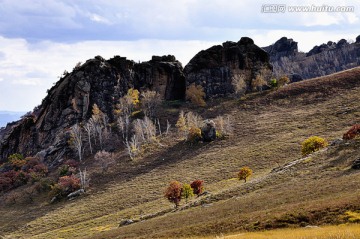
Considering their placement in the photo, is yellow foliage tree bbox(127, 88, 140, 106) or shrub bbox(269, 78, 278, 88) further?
shrub bbox(269, 78, 278, 88)

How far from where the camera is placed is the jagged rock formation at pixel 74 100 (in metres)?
114

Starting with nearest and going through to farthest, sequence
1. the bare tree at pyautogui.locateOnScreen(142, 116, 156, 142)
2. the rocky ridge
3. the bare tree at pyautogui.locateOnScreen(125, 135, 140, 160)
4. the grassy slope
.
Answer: the grassy slope
the bare tree at pyautogui.locateOnScreen(125, 135, 140, 160)
the bare tree at pyautogui.locateOnScreen(142, 116, 156, 142)
the rocky ridge

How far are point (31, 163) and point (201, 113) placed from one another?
Answer: 52.8 m

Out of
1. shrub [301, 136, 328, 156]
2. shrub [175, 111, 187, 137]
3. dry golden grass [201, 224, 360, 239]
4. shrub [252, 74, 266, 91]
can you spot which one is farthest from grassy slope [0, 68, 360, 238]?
shrub [301, 136, 328, 156]

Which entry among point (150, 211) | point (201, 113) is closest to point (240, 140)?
point (201, 113)

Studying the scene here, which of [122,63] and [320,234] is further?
[122,63]

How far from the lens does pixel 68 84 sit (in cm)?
11944

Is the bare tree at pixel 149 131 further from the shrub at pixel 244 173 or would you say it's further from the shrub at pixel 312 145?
the shrub at pixel 312 145

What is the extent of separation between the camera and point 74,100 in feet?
381

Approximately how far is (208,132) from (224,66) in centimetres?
4787

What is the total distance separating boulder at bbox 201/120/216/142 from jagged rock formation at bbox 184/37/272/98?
3647 centimetres

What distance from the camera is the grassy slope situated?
3103 centimetres

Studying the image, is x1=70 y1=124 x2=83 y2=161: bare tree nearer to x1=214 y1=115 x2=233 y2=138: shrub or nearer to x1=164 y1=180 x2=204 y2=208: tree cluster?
x1=214 y1=115 x2=233 y2=138: shrub

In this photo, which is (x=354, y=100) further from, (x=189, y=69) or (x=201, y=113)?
(x=189, y=69)
